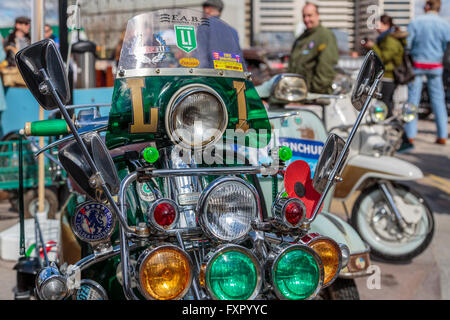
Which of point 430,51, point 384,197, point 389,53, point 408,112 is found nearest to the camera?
point 384,197

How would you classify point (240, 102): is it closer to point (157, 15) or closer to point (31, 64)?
point (157, 15)

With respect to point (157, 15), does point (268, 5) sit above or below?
above

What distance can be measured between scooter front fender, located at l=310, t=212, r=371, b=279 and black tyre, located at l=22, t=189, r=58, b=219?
9.53ft

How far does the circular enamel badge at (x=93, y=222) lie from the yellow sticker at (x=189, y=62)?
2.02 feet

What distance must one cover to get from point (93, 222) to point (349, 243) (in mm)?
1302

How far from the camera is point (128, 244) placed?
1.71m

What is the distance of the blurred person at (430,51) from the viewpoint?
309 inches

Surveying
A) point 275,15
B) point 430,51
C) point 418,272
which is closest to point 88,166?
point 418,272

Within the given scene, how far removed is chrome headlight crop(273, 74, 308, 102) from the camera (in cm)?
337

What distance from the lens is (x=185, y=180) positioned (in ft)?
6.30

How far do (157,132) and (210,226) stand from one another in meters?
0.47

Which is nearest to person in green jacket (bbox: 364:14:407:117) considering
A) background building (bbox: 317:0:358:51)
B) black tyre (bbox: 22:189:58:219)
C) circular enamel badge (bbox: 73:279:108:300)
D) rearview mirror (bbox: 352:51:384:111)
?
black tyre (bbox: 22:189:58:219)

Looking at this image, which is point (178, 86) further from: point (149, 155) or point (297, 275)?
point (297, 275)
